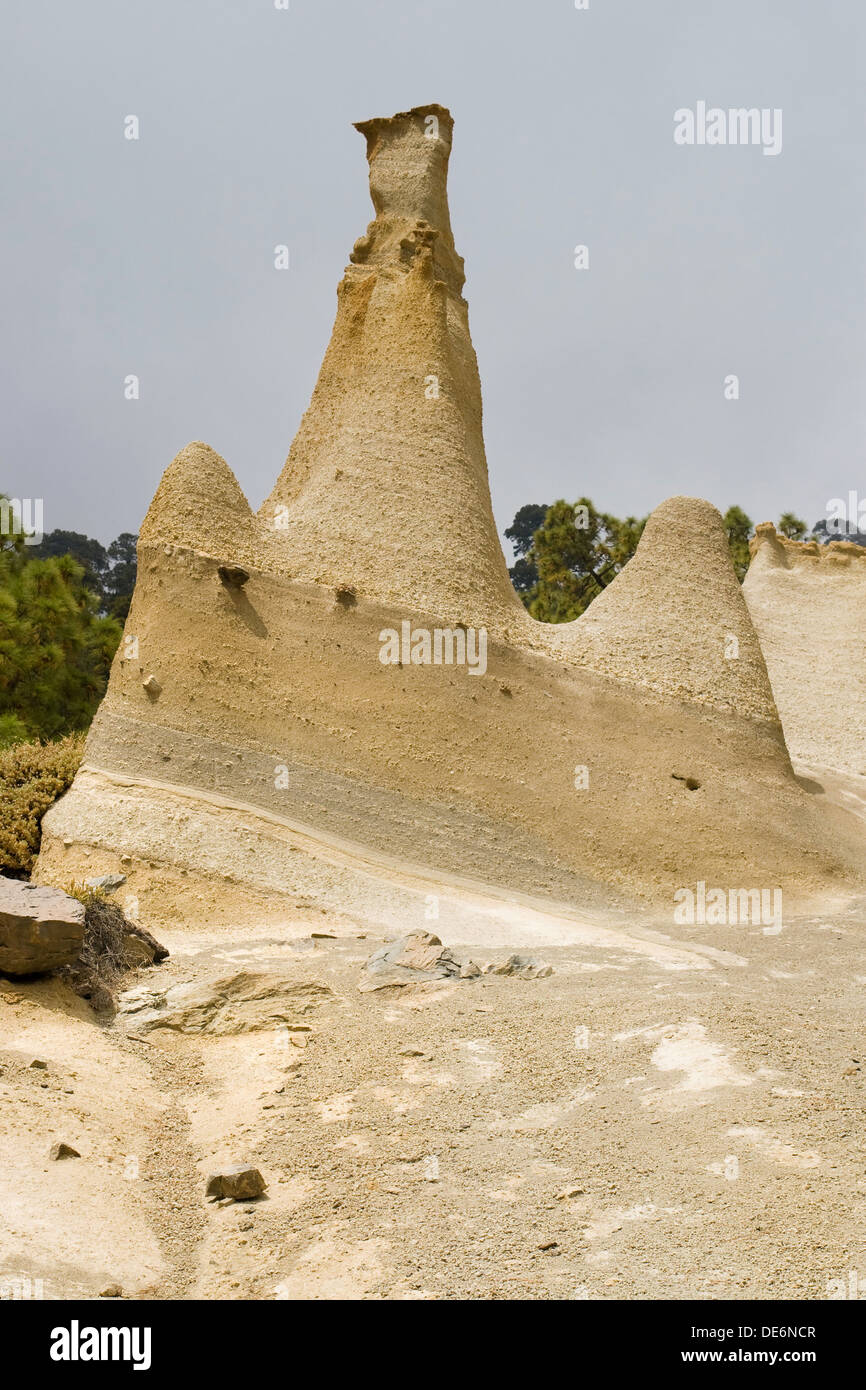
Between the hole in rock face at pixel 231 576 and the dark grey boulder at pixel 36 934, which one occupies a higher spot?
the hole in rock face at pixel 231 576

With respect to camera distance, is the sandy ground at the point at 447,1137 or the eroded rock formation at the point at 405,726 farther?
the eroded rock formation at the point at 405,726

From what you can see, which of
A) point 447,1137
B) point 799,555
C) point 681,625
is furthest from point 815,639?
point 447,1137

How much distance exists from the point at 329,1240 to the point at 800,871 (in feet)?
34.8

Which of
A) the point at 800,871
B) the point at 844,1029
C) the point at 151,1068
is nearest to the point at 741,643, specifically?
the point at 800,871

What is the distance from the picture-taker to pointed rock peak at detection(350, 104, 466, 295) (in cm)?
1767

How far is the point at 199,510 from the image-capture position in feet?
49.8

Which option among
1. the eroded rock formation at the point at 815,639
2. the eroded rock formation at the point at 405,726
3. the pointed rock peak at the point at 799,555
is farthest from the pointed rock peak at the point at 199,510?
the pointed rock peak at the point at 799,555

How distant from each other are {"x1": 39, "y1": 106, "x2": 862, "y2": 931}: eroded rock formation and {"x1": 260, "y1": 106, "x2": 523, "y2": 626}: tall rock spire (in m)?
0.05

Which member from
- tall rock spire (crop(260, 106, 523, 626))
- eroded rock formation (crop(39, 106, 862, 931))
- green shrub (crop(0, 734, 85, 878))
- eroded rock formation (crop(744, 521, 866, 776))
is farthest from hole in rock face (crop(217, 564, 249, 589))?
eroded rock formation (crop(744, 521, 866, 776))

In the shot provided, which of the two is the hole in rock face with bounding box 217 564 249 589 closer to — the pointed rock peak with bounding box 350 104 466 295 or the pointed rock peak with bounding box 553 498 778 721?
the pointed rock peak with bounding box 553 498 778 721

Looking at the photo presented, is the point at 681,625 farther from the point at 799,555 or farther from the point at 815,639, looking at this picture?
the point at 799,555

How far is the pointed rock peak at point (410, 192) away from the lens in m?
17.7

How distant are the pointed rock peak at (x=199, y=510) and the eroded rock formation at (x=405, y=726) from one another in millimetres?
33

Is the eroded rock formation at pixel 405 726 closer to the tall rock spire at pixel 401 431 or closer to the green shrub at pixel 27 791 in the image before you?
the tall rock spire at pixel 401 431
